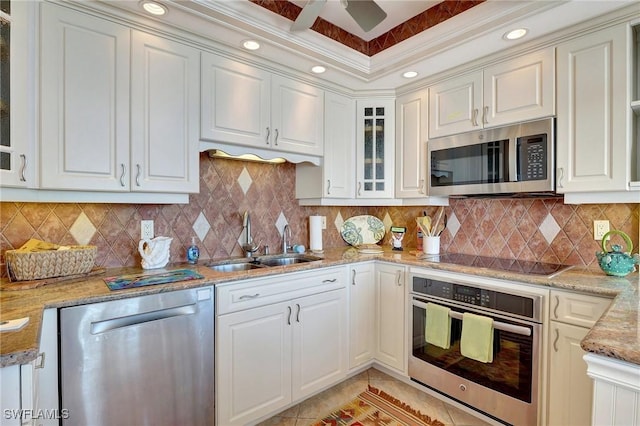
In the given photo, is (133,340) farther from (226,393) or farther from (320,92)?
(320,92)

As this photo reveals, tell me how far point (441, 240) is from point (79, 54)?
2787mm

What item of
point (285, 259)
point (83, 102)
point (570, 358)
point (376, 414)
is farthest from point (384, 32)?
point (376, 414)

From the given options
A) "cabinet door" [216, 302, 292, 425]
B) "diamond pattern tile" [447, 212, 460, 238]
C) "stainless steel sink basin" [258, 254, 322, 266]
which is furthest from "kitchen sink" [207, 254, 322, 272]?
"diamond pattern tile" [447, 212, 460, 238]

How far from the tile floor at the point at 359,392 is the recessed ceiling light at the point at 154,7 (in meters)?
2.43

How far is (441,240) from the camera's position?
286 cm

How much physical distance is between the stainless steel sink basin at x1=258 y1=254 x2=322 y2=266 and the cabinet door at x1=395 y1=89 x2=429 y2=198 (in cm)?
96

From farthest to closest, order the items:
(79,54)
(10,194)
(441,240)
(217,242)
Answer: (441,240) < (217,242) < (79,54) < (10,194)

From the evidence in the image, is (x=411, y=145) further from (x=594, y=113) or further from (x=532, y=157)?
(x=594, y=113)

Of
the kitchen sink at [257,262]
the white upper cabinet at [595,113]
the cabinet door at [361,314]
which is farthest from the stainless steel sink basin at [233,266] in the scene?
the white upper cabinet at [595,113]

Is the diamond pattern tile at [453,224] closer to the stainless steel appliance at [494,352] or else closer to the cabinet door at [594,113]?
the stainless steel appliance at [494,352]

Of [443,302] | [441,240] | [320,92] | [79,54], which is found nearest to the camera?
[79,54]

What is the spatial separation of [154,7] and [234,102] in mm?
630

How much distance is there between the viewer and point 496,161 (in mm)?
2168

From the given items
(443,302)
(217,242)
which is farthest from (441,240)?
(217,242)
